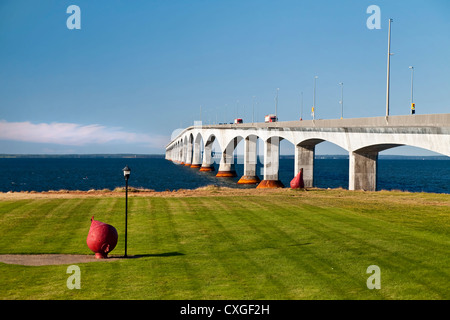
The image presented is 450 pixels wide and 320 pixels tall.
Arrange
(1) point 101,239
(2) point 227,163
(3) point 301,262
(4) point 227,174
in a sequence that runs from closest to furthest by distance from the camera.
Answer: (3) point 301,262 → (1) point 101,239 → (4) point 227,174 → (2) point 227,163

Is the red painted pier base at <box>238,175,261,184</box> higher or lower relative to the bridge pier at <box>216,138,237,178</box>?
lower

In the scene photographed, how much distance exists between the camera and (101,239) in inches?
690

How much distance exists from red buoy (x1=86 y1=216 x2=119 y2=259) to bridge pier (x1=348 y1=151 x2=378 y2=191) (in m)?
33.0

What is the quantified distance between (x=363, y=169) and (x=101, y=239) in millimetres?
34759

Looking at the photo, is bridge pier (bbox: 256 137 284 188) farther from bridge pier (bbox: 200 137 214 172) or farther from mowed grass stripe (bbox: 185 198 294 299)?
bridge pier (bbox: 200 137 214 172)

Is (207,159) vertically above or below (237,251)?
above

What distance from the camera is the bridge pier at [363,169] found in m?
45.5

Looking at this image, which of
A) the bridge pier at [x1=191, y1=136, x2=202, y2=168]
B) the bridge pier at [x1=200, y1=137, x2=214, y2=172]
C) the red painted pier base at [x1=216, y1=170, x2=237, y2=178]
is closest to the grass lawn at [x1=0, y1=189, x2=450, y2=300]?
the red painted pier base at [x1=216, y1=170, x2=237, y2=178]

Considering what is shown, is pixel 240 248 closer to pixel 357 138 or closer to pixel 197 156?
pixel 357 138

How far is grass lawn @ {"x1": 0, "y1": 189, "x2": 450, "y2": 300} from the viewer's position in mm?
13508

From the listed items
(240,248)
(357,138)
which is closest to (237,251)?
A: (240,248)

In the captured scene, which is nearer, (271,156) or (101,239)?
(101,239)
